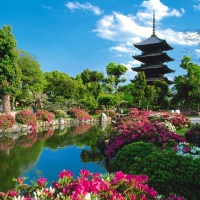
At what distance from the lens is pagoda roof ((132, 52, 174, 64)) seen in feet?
112

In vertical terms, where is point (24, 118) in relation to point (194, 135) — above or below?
above

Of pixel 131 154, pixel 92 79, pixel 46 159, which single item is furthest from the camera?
pixel 92 79

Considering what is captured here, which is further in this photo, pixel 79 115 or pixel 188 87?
pixel 188 87

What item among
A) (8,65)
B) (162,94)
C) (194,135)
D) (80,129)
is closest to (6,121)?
(8,65)

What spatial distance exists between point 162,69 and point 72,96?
505 inches

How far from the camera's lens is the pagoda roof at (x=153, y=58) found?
34194mm

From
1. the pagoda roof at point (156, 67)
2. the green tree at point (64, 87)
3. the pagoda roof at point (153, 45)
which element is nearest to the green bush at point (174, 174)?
the green tree at point (64, 87)

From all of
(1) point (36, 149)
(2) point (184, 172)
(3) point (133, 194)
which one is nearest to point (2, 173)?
(1) point (36, 149)

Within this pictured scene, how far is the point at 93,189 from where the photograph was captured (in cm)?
212

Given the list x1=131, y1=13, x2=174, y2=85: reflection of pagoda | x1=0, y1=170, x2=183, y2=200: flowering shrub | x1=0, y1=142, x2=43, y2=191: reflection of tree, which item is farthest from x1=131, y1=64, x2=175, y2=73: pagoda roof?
x1=0, y1=170, x2=183, y2=200: flowering shrub

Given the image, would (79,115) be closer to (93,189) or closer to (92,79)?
(92,79)

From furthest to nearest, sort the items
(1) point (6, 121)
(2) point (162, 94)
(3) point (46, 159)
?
(2) point (162, 94) < (1) point (6, 121) < (3) point (46, 159)

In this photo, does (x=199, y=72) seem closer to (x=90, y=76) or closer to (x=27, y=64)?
(x=90, y=76)

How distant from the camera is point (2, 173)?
6.80 meters
